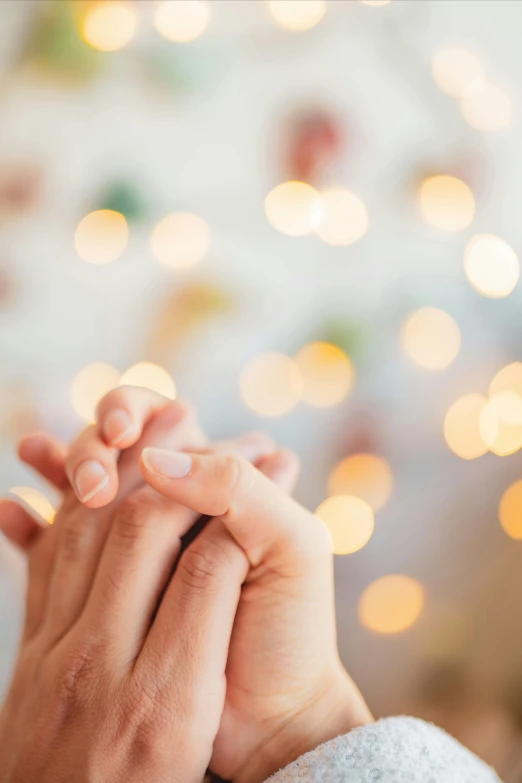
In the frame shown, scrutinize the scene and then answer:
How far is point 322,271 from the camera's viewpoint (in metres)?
1.08

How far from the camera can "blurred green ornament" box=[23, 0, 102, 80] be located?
3.15 ft

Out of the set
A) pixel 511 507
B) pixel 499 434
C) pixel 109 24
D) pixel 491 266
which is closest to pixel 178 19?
pixel 109 24

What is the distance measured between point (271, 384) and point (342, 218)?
0.97ft

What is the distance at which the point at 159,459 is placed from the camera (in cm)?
65

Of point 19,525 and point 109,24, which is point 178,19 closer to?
point 109,24

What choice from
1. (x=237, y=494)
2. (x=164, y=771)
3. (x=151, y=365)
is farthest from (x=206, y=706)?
(x=151, y=365)

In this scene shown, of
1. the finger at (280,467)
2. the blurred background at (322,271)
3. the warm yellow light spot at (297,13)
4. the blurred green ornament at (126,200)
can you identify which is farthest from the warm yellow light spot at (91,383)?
the warm yellow light spot at (297,13)

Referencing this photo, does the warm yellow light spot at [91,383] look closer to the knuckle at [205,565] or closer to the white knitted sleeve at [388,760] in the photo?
the knuckle at [205,565]

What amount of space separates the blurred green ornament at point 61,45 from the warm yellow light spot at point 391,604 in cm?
95

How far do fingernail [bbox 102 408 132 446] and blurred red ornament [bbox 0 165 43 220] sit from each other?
1.40 ft

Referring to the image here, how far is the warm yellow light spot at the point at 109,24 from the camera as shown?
0.98m

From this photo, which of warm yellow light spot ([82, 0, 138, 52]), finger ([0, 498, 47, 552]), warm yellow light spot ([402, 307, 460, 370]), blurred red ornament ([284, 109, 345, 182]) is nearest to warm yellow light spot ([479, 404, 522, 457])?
warm yellow light spot ([402, 307, 460, 370])

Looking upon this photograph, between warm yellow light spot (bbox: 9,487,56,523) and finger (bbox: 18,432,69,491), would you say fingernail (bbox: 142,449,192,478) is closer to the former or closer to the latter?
finger (bbox: 18,432,69,491)

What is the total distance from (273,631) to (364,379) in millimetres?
539
